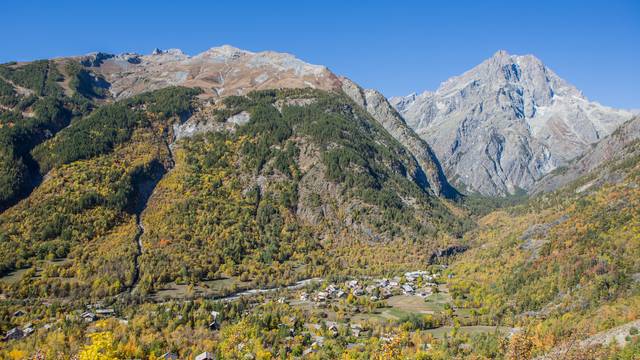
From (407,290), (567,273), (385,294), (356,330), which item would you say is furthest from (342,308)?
(567,273)

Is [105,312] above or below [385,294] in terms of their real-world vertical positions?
below

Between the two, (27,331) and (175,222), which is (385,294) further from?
(27,331)

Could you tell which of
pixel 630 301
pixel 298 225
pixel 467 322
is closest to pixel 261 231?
pixel 298 225

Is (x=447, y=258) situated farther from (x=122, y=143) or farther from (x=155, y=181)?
(x=122, y=143)

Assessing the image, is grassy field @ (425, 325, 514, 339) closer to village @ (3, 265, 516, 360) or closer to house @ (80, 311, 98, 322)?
village @ (3, 265, 516, 360)

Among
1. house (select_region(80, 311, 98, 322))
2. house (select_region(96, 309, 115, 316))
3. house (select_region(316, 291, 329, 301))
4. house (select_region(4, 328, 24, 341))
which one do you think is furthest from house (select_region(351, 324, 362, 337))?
house (select_region(4, 328, 24, 341))

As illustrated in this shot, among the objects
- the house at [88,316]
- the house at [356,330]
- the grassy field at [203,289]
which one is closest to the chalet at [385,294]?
the house at [356,330]

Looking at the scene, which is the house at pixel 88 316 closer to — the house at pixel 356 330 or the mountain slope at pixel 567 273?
the house at pixel 356 330

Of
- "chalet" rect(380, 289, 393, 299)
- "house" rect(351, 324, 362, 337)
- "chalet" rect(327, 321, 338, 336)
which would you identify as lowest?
"house" rect(351, 324, 362, 337)
